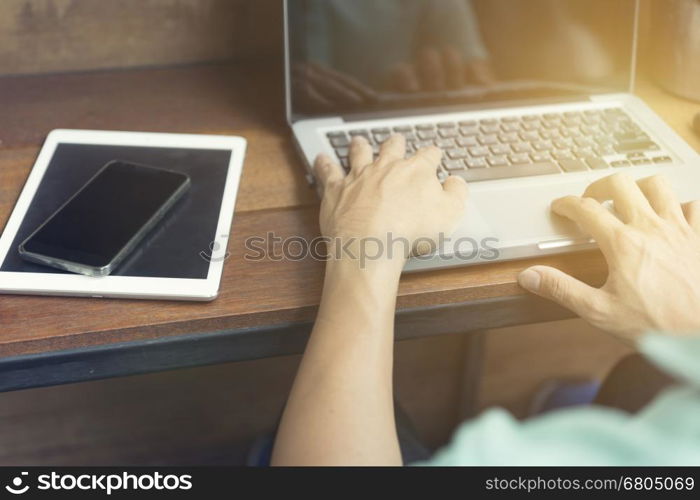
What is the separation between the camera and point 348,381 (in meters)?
0.50

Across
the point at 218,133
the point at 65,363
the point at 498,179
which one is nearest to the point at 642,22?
the point at 498,179

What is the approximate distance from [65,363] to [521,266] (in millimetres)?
365

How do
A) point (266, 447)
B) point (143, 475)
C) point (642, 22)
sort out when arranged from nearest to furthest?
point (143, 475)
point (266, 447)
point (642, 22)

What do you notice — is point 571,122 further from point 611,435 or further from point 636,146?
point 611,435

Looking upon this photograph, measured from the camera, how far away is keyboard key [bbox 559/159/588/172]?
2.29ft

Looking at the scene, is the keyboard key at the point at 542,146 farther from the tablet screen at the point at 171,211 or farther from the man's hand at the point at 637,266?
the tablet screen at the point at 171,211

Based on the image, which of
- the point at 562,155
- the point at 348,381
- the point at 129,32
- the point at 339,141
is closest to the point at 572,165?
the point at 562,155

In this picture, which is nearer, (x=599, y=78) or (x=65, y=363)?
(x=65, y=363)

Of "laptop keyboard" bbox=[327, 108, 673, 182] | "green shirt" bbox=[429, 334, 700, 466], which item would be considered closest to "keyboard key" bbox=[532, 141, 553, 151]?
"laptop keyboard" bbox=[327, 108, 673, 182]

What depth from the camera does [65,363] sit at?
21.8 inches

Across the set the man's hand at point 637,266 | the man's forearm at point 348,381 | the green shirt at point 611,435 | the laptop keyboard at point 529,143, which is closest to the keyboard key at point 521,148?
the laptop keyboard at point 529,143

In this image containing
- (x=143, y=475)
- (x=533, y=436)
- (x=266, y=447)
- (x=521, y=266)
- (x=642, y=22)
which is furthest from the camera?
(x=642, y=22)

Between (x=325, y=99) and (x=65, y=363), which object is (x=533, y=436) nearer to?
(x=65, y=363)

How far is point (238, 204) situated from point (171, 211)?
6cm
